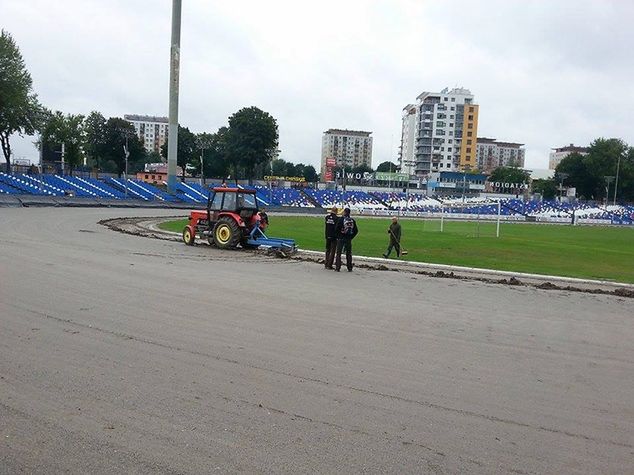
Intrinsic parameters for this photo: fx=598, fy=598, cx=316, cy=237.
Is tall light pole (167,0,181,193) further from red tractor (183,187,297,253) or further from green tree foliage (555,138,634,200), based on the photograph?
green tree foliage (555,138,634,200)

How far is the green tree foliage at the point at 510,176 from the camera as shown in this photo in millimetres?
143875

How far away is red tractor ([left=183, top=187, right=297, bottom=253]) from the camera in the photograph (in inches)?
802

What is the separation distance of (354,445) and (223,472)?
107 cm

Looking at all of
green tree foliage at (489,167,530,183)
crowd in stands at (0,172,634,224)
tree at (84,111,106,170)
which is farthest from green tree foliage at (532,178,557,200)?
tree at (84,111,106,170)

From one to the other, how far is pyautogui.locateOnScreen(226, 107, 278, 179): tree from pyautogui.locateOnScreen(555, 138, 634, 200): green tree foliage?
6118 centimetres

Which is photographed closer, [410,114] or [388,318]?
[388,318]

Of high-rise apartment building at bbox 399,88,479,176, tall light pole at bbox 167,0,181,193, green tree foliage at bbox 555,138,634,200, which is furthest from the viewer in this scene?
high-rise apartment building at bbox 399,88,479,176

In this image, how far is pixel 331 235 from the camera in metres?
16.0

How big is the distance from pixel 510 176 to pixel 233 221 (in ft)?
439

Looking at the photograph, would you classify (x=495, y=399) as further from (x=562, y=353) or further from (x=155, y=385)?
(x=155, y=385)

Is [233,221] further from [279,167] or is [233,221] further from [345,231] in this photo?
[279,167]

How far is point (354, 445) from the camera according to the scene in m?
4.62

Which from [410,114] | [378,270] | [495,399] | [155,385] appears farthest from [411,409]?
[410,114]

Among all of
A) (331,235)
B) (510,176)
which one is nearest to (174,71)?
(331,235)
